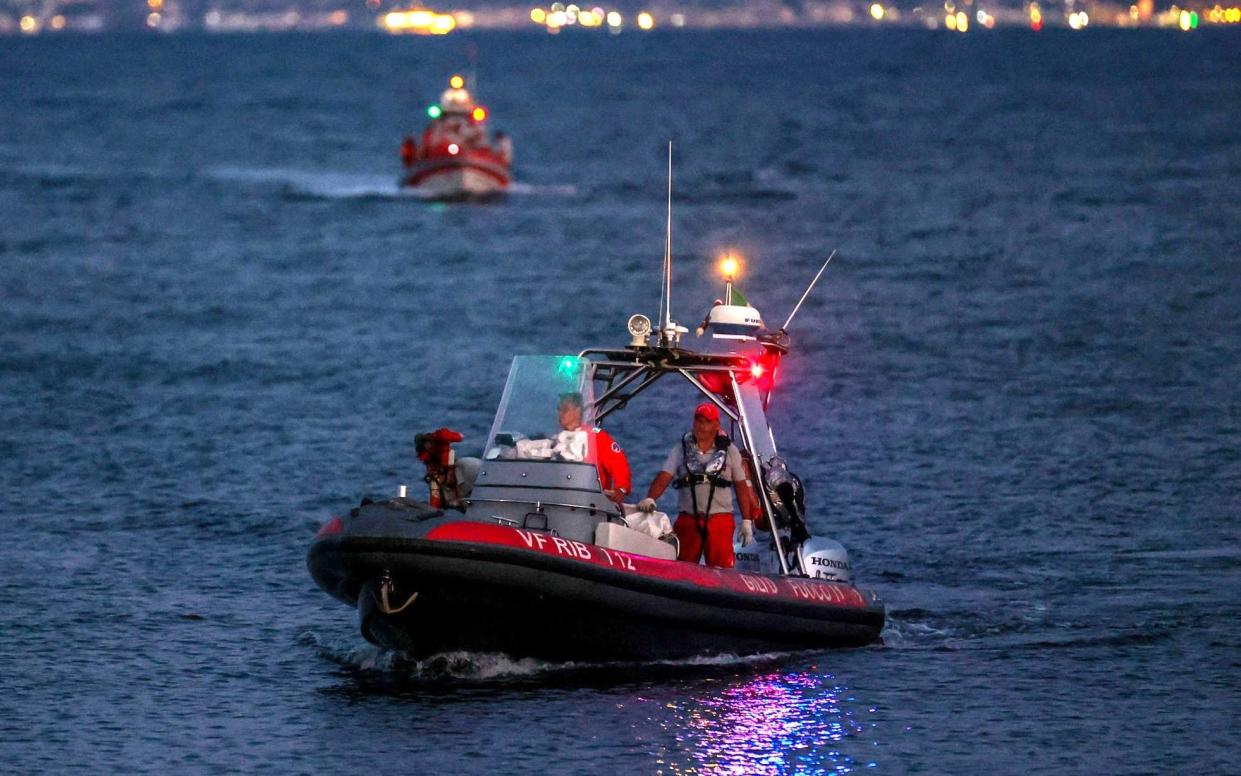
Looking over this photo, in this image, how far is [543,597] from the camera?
13.3 metres

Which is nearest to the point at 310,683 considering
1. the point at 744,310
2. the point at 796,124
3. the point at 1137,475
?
the point at 744,310

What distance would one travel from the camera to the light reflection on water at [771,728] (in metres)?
12.6

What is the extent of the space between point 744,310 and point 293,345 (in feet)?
57.0

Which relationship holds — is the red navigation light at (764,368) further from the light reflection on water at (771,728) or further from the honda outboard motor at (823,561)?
the light reflection on water at (771,728)

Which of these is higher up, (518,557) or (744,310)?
(744,310)

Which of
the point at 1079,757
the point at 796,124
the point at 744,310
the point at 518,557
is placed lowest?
the point at 1079,757

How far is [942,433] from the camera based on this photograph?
2373 cm

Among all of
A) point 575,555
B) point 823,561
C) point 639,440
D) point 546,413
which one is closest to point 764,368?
point 823,561

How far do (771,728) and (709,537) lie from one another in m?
1.80

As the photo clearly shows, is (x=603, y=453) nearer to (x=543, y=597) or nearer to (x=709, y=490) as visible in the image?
(x=709, y=490)

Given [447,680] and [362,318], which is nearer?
[447,680]

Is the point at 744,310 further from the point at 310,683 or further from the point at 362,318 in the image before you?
the point at 362,318

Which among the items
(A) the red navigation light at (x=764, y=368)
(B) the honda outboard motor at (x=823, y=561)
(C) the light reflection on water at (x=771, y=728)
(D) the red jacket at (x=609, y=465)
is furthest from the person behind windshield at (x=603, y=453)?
(B) the honda outboard motor at (x=823, y=561)

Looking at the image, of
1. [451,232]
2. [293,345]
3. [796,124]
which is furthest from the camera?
[796,124]
